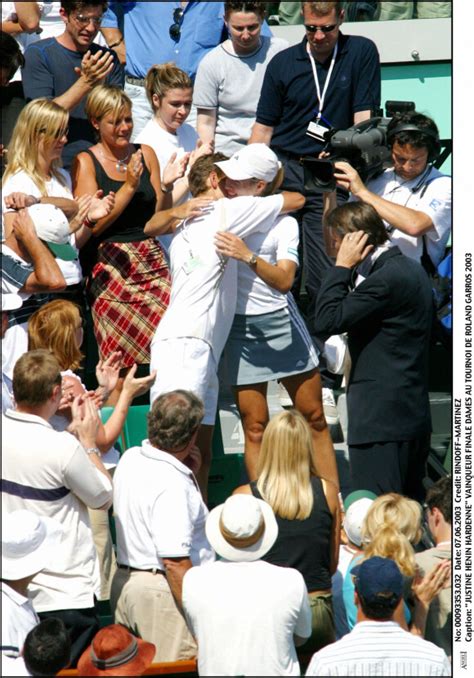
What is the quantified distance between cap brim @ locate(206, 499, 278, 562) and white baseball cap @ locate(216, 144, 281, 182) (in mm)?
1824

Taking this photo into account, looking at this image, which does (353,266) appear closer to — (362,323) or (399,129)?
(362,323)

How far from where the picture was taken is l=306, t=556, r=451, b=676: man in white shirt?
379 centimetres

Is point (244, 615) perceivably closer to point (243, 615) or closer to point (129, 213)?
point (243, 615)

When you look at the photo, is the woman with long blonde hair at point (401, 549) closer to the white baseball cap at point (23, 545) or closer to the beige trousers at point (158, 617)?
the beige trousers at point (158, 617)

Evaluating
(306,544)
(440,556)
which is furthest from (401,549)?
(306,544)

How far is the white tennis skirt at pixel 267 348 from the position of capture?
18.5 feet

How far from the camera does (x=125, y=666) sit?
13.1 feet

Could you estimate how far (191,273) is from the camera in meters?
5.44

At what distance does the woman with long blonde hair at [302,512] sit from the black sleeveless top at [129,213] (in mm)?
1921

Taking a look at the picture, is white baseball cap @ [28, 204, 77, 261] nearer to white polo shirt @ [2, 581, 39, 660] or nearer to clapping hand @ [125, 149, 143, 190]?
clapping hand @ [125, 149, 143, 190]

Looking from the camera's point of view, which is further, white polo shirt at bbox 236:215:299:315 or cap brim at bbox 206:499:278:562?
white polo shirt at bbox 236:215:299:315

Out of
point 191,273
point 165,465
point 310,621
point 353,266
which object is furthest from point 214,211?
point 310,621

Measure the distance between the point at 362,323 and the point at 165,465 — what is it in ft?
4.49

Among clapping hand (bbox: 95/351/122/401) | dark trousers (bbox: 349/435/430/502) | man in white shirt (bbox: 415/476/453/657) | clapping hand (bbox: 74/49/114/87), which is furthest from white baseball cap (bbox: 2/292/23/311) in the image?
man in white shirt (bbox: 415/476/453/657)
